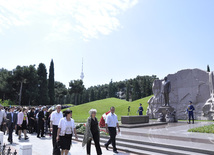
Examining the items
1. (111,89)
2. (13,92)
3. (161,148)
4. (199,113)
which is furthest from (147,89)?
(161,148)

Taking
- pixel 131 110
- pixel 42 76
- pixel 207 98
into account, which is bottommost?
pixel 131 110

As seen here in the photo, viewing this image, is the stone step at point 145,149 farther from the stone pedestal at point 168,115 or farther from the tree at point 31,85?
the tree at point 31,85

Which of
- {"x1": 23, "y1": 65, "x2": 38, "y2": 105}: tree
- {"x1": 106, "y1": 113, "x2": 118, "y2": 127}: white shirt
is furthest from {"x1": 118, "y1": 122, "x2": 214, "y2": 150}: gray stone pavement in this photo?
{"x1": 23, "y1": 65, "x2": 38, "y2": 105}: tree

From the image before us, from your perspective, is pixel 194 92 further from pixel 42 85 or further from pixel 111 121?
pixel 42 85

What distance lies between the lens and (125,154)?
6125mm

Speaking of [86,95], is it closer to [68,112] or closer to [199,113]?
[199,113]

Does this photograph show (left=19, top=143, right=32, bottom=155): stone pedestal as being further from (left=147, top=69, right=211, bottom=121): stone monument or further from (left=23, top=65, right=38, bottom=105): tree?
(left=23, top=65, right=38, bottom=105): tree

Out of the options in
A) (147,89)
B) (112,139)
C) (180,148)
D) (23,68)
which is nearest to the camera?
(180,148)

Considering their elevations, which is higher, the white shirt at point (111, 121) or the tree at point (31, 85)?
the tree at point (31, 85)

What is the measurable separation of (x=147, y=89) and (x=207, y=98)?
115 ft

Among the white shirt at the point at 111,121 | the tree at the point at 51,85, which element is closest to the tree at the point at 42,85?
the tree at the point at 51,85

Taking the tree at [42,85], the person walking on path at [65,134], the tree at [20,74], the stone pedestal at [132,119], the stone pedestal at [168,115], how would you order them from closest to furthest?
the person walking on path at [65,134] → the stone pedestal at [132,119] → the stone pedestal at [168,115] → the tree at [20,74] → the tree at [42,85]

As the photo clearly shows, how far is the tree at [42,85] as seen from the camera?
4700cm

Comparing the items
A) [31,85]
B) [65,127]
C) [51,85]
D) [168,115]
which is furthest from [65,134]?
[51,85]
